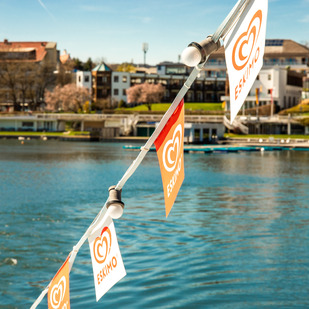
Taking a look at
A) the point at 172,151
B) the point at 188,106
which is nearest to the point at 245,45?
the point at 172,151

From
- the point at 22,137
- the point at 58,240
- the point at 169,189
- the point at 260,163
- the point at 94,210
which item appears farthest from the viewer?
the point at 22,137

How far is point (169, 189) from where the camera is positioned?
432 cm

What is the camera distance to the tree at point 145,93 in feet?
442

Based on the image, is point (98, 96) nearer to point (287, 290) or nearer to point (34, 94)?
point (34, 94)

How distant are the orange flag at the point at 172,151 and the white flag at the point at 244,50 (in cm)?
56

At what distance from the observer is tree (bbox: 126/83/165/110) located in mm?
134750

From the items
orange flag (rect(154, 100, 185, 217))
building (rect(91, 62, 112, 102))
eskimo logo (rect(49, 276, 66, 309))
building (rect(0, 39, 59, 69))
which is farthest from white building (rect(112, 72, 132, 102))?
orange flag (rect(154, 100, 185, 217))

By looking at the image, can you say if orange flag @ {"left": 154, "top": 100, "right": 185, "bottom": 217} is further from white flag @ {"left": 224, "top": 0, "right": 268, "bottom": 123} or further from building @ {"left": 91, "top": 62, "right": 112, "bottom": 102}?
building @ {"left": 91, "top": 62, "right": 112, "bottom": 102}

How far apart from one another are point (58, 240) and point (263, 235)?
8.65 meters

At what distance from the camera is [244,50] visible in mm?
3691

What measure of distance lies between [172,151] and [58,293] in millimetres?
2459

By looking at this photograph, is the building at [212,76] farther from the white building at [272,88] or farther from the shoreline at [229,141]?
the shoreline at [229,141]

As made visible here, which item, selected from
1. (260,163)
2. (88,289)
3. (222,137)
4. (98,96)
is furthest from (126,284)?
(98,96)

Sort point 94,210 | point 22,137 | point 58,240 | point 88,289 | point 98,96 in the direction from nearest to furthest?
point 88,289 < point 58,240 < point 94,210 < point 22,137 < point 98,96
